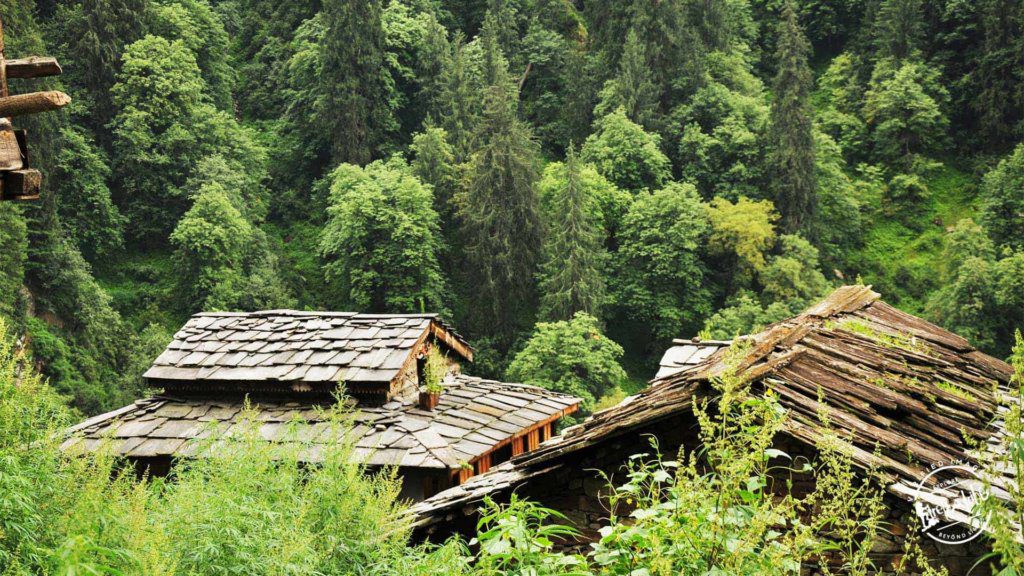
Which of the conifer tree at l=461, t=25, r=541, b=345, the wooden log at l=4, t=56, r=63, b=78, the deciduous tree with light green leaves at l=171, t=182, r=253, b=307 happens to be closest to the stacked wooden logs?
the wooden log at l=4, t=56, r=63, b=78

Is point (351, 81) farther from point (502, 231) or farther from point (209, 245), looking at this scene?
point (502, 231)

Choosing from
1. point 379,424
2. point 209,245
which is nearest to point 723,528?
point 379,424

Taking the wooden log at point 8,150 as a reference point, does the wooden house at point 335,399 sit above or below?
below

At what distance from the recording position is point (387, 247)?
37125 mm

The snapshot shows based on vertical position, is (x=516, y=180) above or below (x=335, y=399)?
above

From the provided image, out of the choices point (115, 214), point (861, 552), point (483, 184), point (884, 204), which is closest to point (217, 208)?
point (115, 214)

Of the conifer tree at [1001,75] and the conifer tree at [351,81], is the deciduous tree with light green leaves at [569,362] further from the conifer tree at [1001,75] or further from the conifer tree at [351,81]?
the conifer tree at [1001,75]

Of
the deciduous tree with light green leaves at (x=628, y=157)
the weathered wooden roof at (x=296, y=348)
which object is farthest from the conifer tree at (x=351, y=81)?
the weathered wooden roof at (x=296, y=348)

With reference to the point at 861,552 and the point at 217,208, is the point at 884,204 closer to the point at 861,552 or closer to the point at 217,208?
the point at 217,208

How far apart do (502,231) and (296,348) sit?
24.6 meters

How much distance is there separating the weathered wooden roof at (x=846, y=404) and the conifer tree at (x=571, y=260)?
2650cm

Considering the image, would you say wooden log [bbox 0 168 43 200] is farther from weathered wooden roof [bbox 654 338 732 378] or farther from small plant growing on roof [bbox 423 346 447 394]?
small plant growing on roof [bbox 423 346 447 394]

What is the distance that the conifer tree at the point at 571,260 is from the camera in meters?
35.2

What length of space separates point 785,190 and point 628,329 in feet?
31.9
